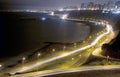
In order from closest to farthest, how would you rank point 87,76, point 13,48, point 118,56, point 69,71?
point 87,76
point 69,71
point 118,56
point 13,48

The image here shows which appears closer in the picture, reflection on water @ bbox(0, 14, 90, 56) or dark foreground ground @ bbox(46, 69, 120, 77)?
dark foreground ground @ bbox(46, 69, 120, 77)

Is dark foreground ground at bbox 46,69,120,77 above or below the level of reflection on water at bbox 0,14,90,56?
below

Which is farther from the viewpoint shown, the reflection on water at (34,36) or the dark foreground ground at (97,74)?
the reflection on water at (34,36)

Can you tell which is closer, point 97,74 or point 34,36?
point 97,74

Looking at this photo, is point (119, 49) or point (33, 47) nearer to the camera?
point (119, 49)

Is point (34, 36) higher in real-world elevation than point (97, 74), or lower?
higher

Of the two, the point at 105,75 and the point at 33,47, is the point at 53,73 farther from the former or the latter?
the point at 33,47

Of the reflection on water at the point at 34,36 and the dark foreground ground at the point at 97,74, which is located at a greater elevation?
the reflection on water at the point at 34,36

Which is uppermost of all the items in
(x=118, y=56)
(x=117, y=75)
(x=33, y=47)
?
(x=33, y=47)

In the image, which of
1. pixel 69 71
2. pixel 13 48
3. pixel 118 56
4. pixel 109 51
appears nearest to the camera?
pixel 69 71

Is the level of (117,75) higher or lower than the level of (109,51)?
lower

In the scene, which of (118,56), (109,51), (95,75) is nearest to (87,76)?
(95,75)
